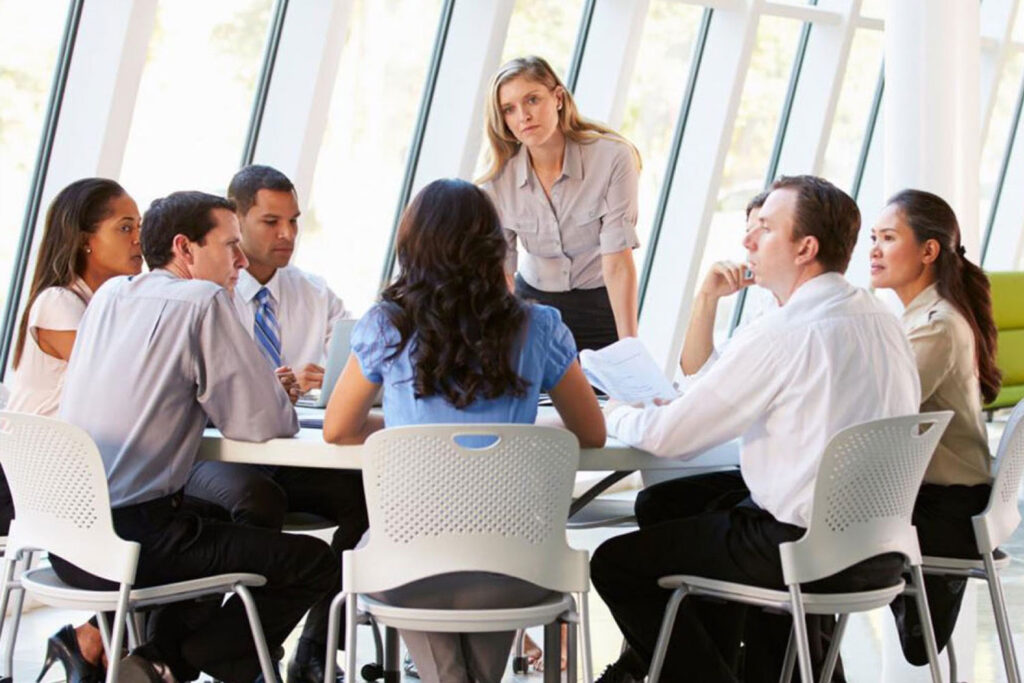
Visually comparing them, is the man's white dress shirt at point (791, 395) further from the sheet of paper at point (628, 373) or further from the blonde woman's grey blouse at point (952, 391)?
the blonde woman's grey blouse at point (952, 391)

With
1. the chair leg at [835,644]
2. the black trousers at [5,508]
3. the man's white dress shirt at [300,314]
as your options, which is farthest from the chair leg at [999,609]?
the black trousers at [5,508]

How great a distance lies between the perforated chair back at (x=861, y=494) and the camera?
282cm

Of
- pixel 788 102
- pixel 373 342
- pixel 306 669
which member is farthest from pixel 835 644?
pixel 788 102

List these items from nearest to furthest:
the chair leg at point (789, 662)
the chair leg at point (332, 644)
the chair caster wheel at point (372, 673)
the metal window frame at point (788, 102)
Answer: the chair leg at point (332, 644) < the chair leg at point (789, 662) < the chair caster wheel at point (372, 673) < the metal window frame at point (788, 102)

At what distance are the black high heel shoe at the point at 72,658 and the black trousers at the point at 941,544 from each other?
1.95 m

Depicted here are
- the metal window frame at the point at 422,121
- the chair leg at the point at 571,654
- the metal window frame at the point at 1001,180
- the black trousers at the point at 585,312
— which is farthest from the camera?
the metal window frame at the point at 1001,180

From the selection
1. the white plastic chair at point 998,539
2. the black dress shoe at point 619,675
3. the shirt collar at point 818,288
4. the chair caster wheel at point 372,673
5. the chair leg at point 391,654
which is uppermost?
the shirt collar at point 818,288

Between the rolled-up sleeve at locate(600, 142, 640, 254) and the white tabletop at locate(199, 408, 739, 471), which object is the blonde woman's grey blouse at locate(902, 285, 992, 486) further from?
the rolled-up sleeve at locate(600, 142, 640, 254)

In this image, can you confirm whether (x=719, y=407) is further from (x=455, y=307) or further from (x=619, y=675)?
(x=619, y=675)

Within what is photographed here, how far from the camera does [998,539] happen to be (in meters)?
3.34

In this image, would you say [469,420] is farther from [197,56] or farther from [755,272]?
[197,56]

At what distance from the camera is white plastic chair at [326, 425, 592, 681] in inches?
103

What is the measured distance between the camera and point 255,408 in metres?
2.97

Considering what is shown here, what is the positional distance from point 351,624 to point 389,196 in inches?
172
